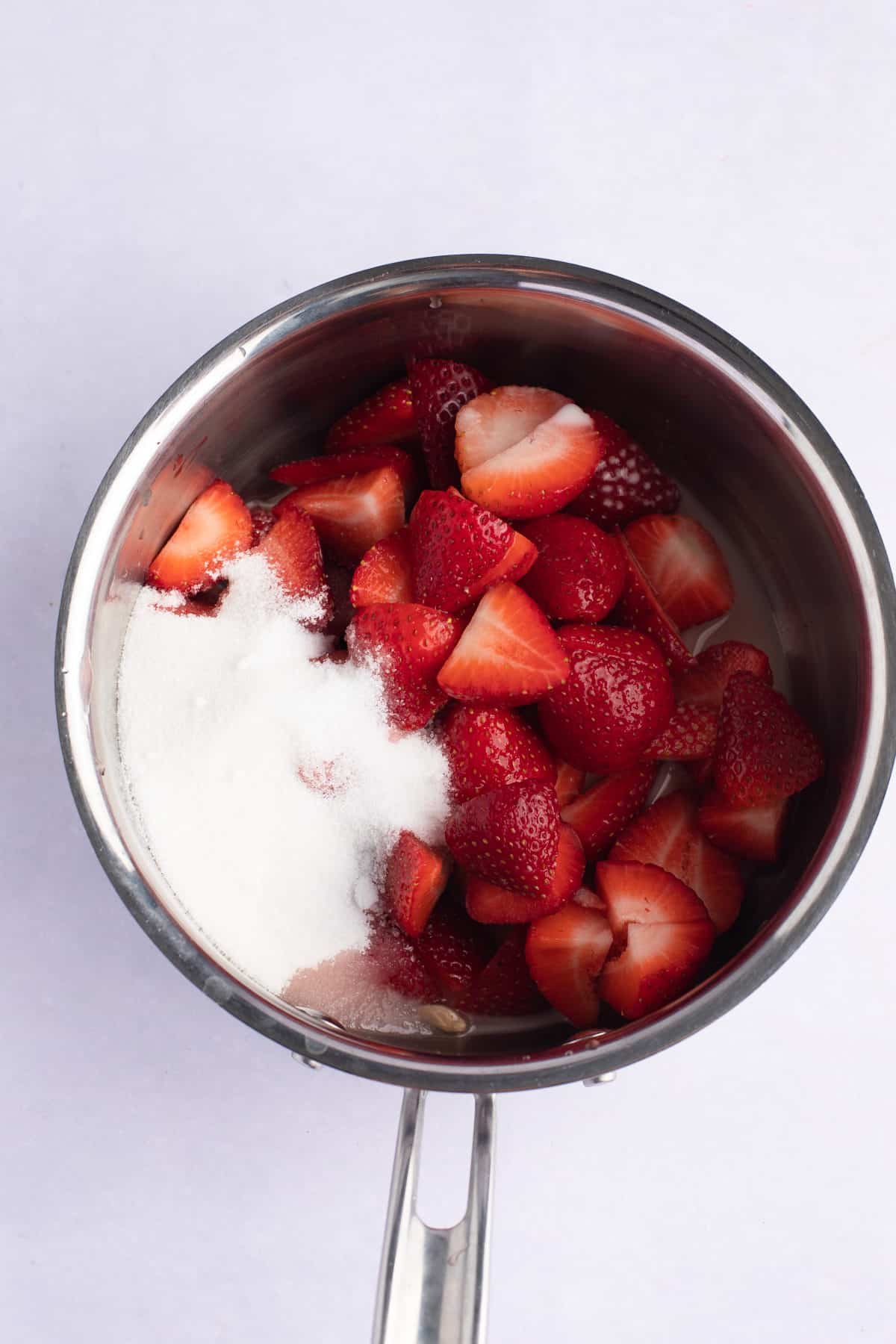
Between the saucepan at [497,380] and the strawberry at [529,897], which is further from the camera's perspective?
the strawberry at [529,897]

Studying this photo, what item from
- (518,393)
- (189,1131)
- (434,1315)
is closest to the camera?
(434,1315)

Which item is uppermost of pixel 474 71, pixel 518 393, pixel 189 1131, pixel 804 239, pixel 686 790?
pixel 474 71

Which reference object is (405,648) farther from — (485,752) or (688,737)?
(688,737)

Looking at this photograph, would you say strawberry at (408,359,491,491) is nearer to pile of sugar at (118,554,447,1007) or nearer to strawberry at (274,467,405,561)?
strawberry at (274,467,405,561)

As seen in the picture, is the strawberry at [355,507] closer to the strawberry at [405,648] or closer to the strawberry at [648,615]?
the strawberry at [405,648]

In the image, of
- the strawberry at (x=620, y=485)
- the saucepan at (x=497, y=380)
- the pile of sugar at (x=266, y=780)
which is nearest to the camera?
the saucepan at (x=497, y=380)

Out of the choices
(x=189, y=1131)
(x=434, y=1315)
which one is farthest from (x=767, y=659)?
(x=189, y=1131)

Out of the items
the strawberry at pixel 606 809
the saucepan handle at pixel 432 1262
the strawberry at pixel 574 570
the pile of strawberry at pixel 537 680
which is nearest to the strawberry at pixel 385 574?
the pile of strawberry at pixel 537 680

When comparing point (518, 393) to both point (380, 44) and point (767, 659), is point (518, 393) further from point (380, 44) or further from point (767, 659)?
point (380, 44)

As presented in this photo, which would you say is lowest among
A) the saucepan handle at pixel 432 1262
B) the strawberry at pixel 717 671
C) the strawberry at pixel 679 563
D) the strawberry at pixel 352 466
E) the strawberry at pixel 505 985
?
the saucepan handle at pixel 432 1262
